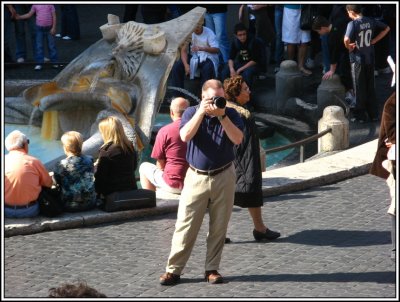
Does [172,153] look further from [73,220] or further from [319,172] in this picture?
[319,172]

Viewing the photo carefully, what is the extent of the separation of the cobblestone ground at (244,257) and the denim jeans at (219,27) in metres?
7.00

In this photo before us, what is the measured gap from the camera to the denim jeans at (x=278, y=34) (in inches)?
696

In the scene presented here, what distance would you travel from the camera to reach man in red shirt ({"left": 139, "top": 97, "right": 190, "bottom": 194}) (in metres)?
10.1

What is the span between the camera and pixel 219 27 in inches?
683

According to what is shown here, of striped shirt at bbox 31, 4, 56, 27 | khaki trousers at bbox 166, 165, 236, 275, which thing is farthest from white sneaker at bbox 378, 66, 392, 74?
khaki trousers at bbox 166, 165, 236, 275

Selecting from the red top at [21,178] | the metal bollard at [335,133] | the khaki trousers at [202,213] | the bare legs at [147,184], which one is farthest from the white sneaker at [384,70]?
the khaki trousers at [202,213]

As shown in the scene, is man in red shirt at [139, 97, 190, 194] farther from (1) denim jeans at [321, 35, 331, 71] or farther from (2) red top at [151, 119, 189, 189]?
(1) denim jeans at [321, 35, 331, 71]

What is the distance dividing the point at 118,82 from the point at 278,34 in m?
4.21

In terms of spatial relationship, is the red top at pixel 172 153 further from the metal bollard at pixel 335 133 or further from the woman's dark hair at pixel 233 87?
the metal bollard at pixel 335 133

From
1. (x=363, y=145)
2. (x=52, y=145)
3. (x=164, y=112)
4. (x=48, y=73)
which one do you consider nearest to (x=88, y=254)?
(x=363, y=145)

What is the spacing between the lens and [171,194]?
1040 cm

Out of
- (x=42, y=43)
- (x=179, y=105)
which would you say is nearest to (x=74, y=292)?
(x=179, y=105)

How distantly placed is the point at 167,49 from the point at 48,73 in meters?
3.92

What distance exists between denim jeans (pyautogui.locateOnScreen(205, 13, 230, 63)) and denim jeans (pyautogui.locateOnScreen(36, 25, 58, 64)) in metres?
2.38
